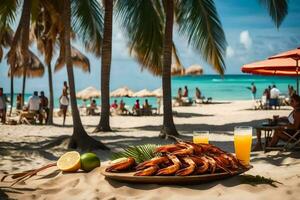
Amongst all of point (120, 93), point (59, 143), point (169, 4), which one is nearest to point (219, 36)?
point (169, 4)

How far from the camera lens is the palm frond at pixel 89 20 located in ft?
39.0

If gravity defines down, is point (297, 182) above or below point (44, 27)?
below

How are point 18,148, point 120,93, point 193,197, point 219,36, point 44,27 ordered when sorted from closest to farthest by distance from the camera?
point 193,197
point 18,148
point 219,36
point 44,27
point 120,93

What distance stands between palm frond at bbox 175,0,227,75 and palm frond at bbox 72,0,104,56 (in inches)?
109

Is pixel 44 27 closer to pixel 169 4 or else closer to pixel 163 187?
pixel 169 4

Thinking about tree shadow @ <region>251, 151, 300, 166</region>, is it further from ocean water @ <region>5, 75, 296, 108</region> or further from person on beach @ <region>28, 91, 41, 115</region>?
ocean water @ <region>5, 75, 296, 108</region>

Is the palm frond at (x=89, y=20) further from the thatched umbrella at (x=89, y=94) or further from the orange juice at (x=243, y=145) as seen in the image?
the thatched umbrella at (x=89, y=94)

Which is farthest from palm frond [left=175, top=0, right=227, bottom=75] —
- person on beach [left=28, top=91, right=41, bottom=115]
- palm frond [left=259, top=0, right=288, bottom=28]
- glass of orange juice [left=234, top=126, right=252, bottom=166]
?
person on beach [left=28, top=91, right=41, bottom=115]

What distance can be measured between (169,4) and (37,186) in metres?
7.27

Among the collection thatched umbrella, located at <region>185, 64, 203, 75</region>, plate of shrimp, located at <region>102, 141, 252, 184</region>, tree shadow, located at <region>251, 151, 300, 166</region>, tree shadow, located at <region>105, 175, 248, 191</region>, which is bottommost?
tree shadow, located at <region>251, 151, 300, 166</region>

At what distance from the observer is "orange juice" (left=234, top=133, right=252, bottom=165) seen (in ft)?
16.5

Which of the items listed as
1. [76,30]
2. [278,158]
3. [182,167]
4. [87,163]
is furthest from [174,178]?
[76,30]

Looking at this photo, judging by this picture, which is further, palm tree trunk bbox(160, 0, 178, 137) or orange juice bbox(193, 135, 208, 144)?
palm tree trunk bbox(160, 0, 178, 137)

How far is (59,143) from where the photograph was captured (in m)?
9.94
